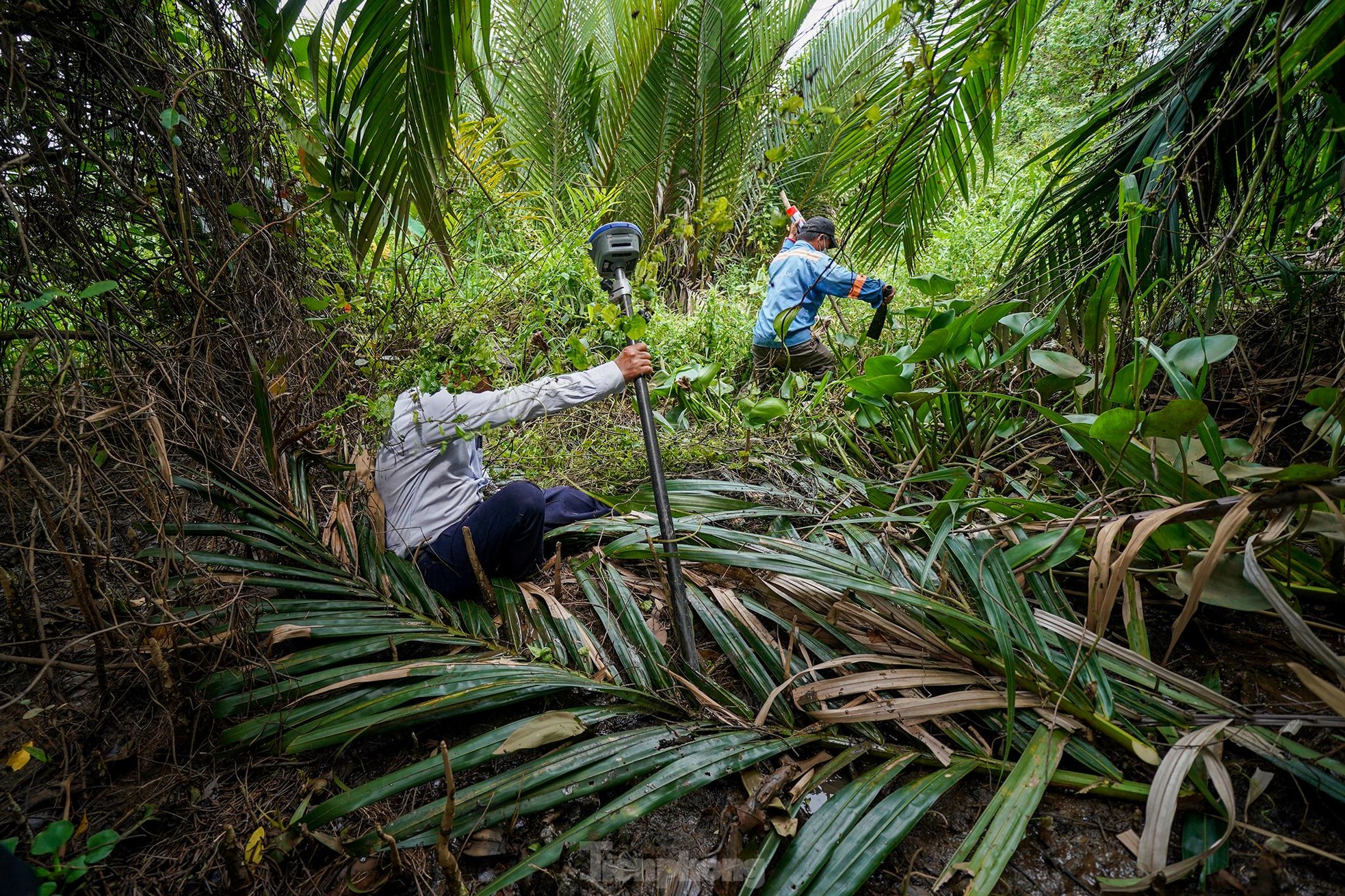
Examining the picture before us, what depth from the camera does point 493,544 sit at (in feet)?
6.29

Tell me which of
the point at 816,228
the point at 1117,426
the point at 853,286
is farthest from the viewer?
the point at 816,228

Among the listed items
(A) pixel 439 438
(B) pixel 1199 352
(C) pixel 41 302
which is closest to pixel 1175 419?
(B) pixel 1199 352

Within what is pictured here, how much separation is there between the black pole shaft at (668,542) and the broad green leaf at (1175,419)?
109 cm

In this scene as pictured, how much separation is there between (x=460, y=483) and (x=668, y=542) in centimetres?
84

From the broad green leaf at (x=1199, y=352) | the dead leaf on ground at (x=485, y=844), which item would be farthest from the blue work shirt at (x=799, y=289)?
the dead leaf on ground at (x=485, y=844)

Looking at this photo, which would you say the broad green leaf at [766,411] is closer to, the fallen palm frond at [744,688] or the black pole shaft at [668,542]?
the black pole shaft at [668,542]

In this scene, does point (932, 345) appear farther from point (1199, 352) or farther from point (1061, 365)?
point (1199, 352)

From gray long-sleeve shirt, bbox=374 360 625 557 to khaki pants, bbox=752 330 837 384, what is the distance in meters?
2.17

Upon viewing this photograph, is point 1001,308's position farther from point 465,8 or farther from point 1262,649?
point 465,8

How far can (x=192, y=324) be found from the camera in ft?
4.60

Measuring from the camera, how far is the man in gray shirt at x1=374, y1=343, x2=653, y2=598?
192 cm

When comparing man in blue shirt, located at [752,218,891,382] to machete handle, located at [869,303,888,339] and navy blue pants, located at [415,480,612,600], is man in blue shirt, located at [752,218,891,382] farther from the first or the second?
navy blue pants, located at [415,480,612,600]

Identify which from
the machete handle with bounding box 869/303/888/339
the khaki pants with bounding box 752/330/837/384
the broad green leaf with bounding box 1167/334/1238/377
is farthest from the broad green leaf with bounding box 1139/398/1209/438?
the khaki pants with bounding box 752/330/837/384

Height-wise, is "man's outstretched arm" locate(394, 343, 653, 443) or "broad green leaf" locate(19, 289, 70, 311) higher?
"broad green leaf" locate(19, 289, 70, 311)
